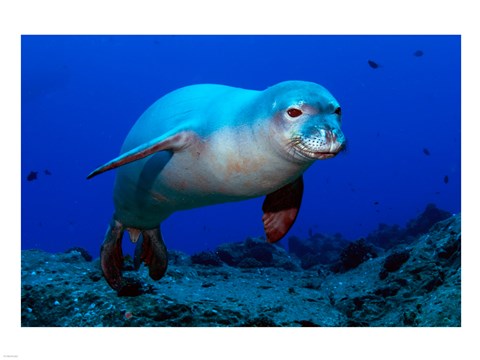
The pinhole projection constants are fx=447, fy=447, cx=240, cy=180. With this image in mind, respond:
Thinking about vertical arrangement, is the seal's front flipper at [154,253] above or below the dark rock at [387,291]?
above

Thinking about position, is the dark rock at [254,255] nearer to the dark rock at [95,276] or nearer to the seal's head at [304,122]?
the dark rock at [95,276]

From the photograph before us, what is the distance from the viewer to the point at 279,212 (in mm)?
5156

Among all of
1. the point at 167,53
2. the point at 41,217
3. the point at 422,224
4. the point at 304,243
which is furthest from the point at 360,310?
the point at 41,217

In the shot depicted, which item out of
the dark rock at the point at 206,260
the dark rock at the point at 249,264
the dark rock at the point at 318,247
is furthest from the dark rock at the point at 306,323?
the dark rock at the point at 318,247

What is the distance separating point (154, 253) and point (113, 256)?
1.79 feet

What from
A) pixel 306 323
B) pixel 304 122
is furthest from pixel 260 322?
pixel 304 122

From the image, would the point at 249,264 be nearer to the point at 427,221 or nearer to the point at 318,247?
the point at 318,247

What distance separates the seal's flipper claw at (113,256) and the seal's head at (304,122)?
3.25 meters

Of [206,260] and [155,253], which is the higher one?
[155,253]

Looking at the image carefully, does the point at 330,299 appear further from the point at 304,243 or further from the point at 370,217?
the point at 370,217

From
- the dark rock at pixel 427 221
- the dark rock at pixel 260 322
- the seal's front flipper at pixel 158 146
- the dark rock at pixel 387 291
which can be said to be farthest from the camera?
the dark rock at pixel 427 221

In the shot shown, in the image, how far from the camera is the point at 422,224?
16406 millimetres

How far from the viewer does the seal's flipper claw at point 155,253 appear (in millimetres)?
Result: 6105
